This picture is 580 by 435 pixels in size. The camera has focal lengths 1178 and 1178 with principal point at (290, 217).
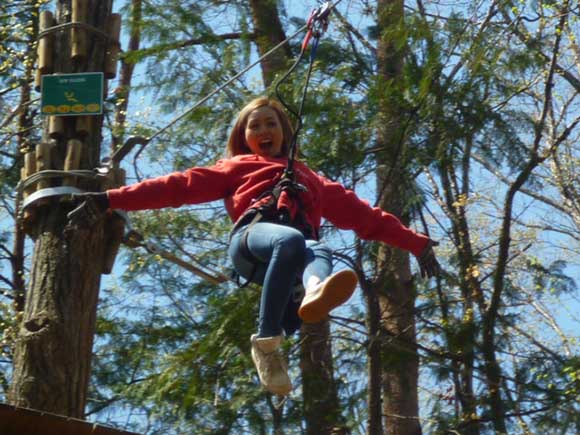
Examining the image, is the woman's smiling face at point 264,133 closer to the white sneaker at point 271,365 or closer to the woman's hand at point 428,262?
the woman's hand at point 428,262

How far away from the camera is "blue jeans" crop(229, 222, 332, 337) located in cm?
437

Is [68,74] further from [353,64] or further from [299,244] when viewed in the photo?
[353,64]

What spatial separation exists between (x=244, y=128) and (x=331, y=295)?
3.92 ft

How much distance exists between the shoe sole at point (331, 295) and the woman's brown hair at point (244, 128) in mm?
1074

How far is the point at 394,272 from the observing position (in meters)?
8.44

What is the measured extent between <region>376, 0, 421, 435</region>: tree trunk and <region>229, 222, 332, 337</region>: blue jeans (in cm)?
331

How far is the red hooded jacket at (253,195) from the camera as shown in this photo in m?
4.69

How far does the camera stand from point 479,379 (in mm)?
8078

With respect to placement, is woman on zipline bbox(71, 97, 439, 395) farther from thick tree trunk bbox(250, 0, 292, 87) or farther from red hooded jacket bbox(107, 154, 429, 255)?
thick tree trunk bbox(250, 0, 292, 87)

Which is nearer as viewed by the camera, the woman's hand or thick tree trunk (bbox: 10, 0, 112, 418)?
thick tree trunk (bbox: 10, 0, 112, 418)

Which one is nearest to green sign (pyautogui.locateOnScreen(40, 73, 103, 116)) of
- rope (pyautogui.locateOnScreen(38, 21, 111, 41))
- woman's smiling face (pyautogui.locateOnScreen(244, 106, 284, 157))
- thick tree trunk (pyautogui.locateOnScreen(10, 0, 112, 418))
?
thick tree trunk (pyautogui.locateOnScreen(10, 0, 112, 418))

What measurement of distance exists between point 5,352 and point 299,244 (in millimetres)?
5612

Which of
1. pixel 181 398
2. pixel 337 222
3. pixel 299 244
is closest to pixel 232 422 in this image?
pixel 181 398

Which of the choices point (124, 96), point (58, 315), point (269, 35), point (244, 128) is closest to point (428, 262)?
point (244, 128)
